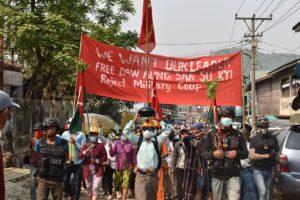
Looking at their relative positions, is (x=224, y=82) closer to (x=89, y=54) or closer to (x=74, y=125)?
(x=89, y=54)

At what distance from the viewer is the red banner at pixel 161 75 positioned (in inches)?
408

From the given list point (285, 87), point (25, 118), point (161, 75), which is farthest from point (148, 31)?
point (285, 87)

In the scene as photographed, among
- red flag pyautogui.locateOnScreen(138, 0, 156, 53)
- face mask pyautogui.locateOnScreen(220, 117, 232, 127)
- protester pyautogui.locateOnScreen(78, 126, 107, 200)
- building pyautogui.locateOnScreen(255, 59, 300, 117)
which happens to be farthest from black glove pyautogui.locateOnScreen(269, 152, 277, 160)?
building pyautogui.locateOnScreen(255, 59, 300, 117)

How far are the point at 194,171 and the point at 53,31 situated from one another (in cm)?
701

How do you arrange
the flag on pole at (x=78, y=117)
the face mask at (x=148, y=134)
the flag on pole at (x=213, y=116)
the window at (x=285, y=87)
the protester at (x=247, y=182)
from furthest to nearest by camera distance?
the window at (x=285, y=87) < the flag on pole at (x=78, y=117) < the flag on pole at (x=213, y=116) < the protester at (x=247, y=182) < the face mask at (x=148, y=134)

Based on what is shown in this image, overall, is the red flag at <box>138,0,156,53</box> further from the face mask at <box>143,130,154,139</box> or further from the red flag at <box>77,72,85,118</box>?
the face mask at <box>143,130,154,139</box>

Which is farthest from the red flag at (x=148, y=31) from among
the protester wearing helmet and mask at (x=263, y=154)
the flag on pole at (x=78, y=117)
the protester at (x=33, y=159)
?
the protester wearing helmet and mask at (x=263, y=154)

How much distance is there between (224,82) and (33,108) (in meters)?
6.63

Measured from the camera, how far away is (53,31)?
13.6m

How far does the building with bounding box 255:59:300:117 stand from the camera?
30.9 metres

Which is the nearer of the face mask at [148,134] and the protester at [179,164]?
the face mask at [148,134]

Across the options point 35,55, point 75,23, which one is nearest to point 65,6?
point 75,23

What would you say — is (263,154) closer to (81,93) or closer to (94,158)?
(94,158)

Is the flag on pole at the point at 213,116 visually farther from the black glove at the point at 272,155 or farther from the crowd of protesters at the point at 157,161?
the black glove at the point at 272,155
